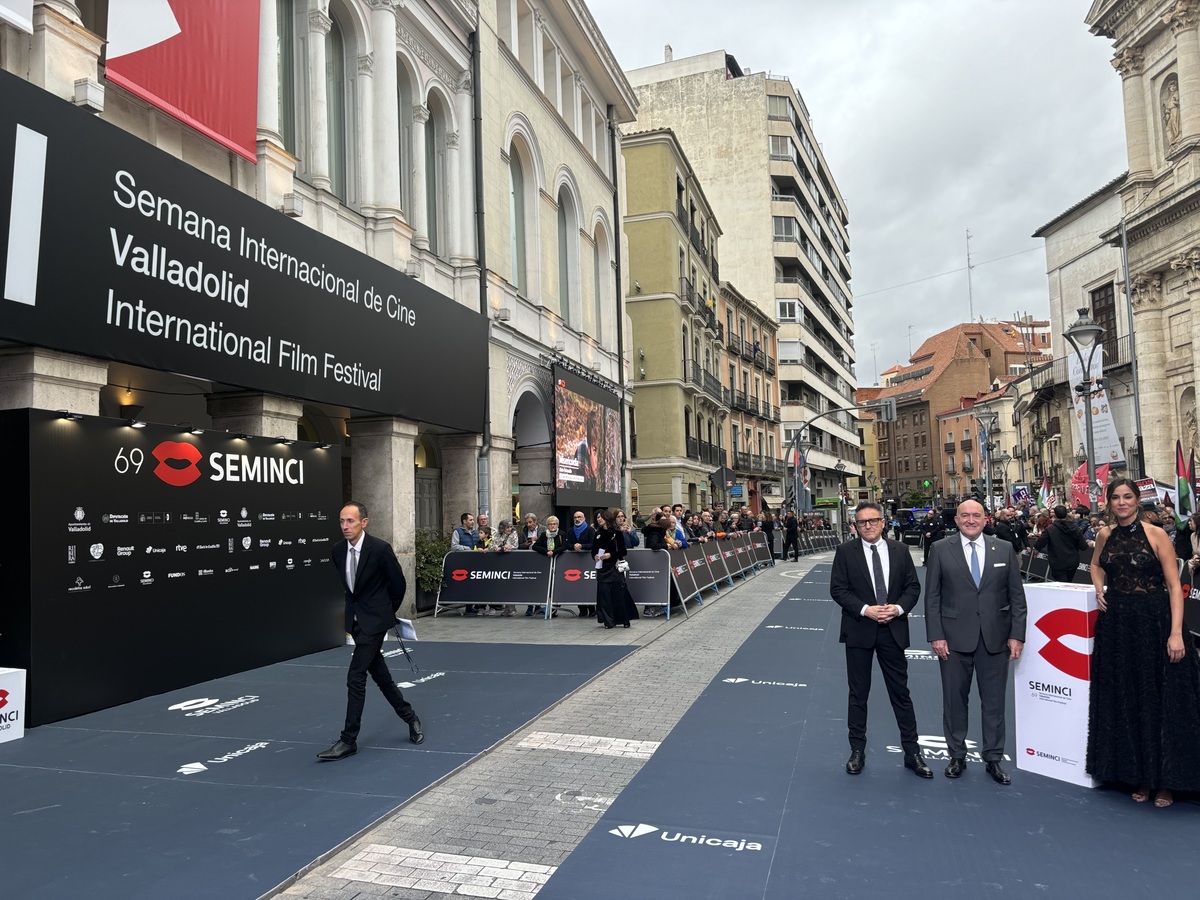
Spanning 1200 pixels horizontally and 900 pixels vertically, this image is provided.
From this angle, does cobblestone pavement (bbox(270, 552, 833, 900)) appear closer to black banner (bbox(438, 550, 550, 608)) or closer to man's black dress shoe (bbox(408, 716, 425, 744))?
man's black dress shoe (bbox(408, 716, 425, 744))

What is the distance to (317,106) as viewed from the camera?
46.8 feet

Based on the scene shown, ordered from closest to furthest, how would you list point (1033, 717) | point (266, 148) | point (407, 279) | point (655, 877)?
1. point (655, 877)
2. point (1033, 717)
3. point (266, 148)
4. point (407, 279)

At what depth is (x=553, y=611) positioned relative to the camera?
16062mm

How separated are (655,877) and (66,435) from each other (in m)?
7.01

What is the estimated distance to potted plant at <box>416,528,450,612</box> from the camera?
1588cm

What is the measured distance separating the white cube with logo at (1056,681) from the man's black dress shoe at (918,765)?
0.65 m

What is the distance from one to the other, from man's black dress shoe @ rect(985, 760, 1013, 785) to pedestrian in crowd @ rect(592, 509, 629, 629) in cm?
811

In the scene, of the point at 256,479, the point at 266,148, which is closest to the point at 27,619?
the point at 256,479

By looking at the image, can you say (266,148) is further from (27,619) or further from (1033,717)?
(1033,717)

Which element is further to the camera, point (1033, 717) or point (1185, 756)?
point (1033, 717)

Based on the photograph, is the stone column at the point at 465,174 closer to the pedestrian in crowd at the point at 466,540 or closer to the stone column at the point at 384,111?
the stone column at the point at 384,111

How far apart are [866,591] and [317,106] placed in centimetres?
1205

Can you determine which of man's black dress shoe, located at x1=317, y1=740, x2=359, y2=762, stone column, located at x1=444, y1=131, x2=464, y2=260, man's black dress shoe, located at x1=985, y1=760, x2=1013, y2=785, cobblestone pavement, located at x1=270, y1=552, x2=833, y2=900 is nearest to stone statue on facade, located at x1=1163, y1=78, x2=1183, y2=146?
stone column, located at x1=444, y1=131, x2=464, y2=260

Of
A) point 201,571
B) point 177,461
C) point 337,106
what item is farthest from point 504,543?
point 337,106
